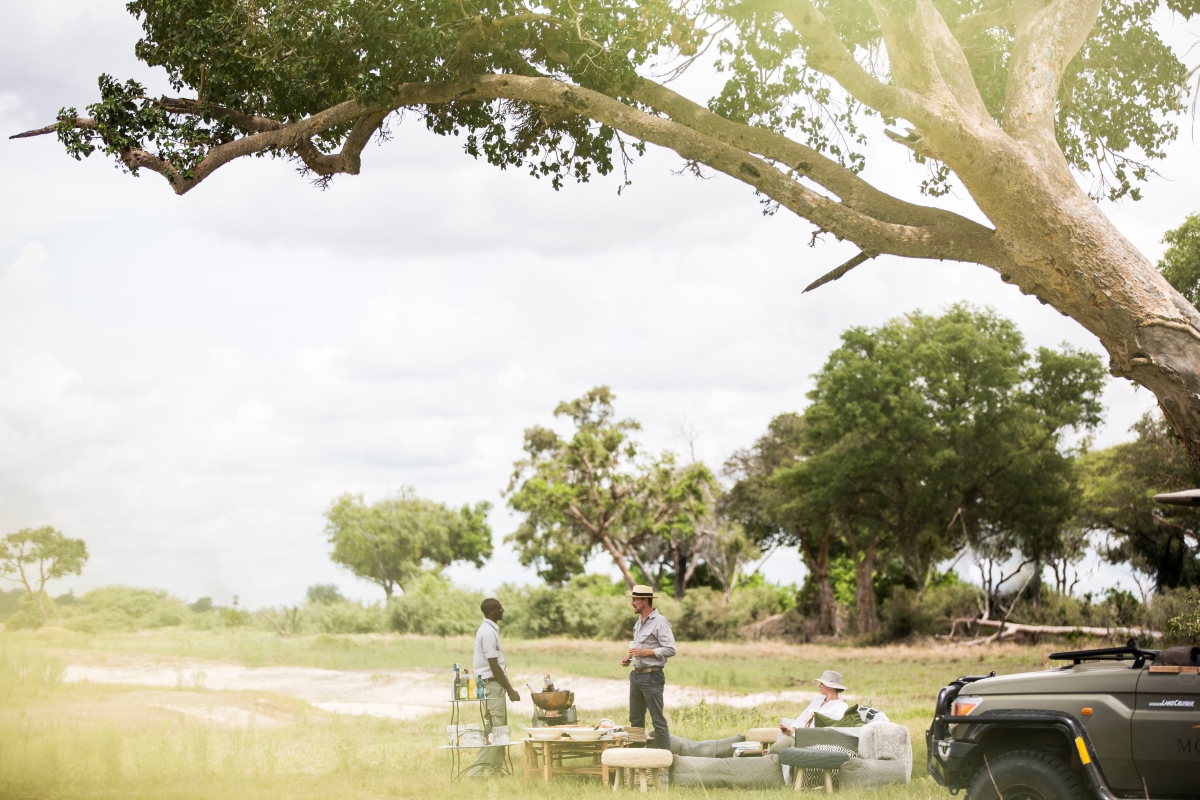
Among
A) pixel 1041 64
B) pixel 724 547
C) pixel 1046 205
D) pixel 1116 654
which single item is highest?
pixel 1041 64

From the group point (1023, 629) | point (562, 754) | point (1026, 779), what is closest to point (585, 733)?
point (562, 754)

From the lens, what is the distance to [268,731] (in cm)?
1460

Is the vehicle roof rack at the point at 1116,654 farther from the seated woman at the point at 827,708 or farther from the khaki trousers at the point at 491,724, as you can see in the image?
the khaki trousers at the point at 491,724

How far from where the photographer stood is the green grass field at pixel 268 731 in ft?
32.0

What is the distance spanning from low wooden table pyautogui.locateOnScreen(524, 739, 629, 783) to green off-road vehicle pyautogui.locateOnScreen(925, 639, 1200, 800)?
13.0 ft

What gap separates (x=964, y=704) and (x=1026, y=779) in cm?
61

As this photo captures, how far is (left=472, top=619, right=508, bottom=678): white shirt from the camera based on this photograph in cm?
1052

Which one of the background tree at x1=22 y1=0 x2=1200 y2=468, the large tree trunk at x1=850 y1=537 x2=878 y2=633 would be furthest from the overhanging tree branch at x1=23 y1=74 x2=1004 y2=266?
the large tree trunk at x1=850 y1=537 x2=878 y2=633

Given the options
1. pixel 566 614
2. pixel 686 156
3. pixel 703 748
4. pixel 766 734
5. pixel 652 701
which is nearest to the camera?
pixel 652 701

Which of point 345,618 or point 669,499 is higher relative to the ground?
point 669,499

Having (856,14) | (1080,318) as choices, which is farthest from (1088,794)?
(856,14)

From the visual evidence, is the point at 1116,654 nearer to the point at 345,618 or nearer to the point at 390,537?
the point at 345,618

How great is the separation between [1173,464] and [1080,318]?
2096cm

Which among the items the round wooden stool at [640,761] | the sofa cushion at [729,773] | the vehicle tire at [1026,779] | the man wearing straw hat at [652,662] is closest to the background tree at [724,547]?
the man wearing straw hat at [652,662]
